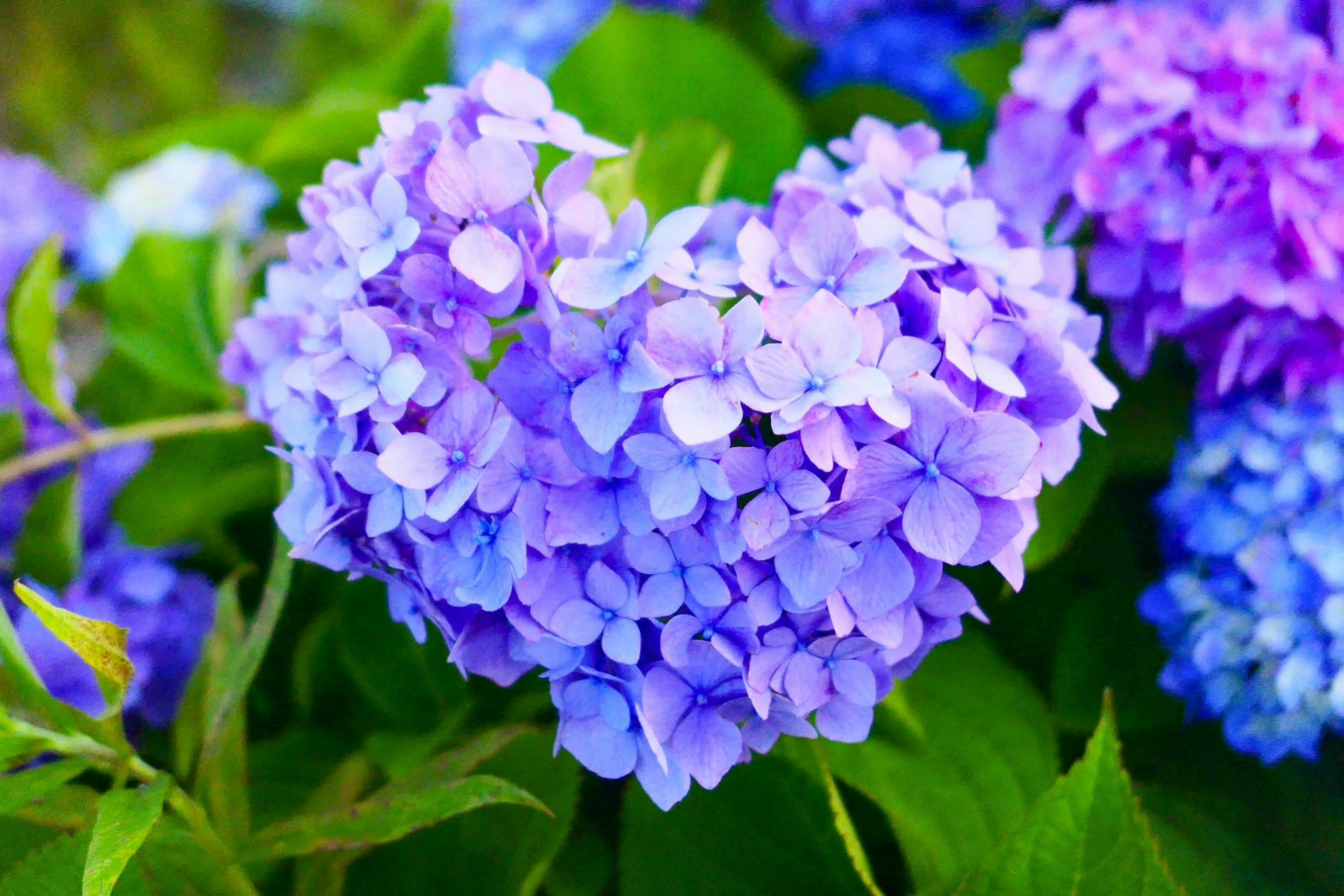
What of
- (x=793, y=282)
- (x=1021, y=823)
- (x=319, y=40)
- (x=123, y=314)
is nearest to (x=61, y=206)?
(x=123, y=314)

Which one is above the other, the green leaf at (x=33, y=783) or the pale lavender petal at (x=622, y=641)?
the pale lavender petal at (x=622, y=641)

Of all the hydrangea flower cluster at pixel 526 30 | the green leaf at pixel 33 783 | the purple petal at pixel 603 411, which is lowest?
the green leaf at pixel 33 783

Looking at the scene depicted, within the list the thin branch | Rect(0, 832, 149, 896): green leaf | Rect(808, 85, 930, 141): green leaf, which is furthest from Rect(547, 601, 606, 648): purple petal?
Rect(808, 85, 930, 141): green leaf

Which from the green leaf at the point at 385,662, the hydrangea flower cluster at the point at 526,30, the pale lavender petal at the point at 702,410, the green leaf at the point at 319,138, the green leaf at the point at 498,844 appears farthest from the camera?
the hydrangea flower cluster at the point at 526,30

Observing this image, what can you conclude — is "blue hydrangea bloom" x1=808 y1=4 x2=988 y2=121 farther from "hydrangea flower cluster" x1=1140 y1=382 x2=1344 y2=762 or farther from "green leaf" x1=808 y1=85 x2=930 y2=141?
"hydrangea flower cluster" x1=1140 y1=382 x2=1344 y2=762

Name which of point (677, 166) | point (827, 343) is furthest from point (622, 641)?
point (677, 166)

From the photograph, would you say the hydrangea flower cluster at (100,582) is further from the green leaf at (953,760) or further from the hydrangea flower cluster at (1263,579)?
the hydrangea flower cluster at (1263,579)

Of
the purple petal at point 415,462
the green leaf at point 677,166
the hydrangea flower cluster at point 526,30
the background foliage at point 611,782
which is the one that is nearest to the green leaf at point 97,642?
the background foliage at point 611,782

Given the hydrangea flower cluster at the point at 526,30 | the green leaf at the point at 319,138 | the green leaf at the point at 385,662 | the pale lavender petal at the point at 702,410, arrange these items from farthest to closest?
the hydrangea flower cluster at the point at 526,30, the green leaf at the point at 319,138, the green leaf at the point at 385,662, the pale lavender petal at the point at 702,410
